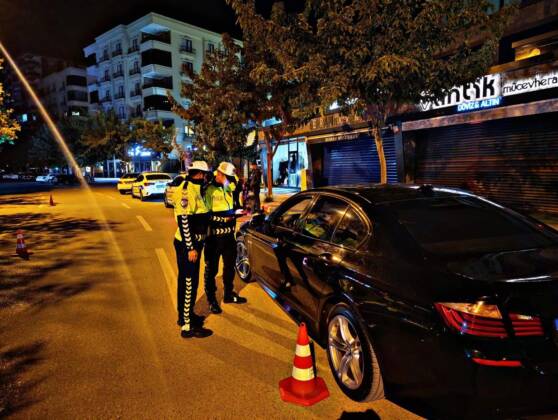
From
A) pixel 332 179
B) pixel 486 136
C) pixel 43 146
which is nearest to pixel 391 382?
pixel 486 136

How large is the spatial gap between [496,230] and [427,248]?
31.9 inches

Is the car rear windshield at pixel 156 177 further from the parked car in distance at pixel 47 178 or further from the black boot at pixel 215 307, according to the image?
the parked car in distance at pixel 47 178

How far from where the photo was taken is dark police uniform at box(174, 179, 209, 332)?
13.2 feet

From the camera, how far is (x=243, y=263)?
19.6ft

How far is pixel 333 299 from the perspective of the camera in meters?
3.13

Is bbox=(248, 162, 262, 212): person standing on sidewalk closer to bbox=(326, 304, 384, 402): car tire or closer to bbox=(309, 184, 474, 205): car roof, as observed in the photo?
bbox=(309, 184, 474, 205): car roof

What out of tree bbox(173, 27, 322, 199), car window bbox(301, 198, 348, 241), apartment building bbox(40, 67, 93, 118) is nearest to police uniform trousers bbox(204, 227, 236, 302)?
car window bbox(301, 198, 348, 241)

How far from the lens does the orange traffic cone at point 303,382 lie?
289 cm

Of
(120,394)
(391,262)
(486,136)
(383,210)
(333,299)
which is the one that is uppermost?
(486,136)

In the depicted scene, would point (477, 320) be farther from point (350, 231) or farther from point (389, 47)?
point (389, 47)

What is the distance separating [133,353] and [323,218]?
2.19 metres

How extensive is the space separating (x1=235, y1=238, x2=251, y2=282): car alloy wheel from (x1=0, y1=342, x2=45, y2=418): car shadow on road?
271 cm

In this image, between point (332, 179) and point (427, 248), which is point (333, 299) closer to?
point (427, 248)

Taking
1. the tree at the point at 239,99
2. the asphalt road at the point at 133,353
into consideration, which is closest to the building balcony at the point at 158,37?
the tree at the point at 239,99
